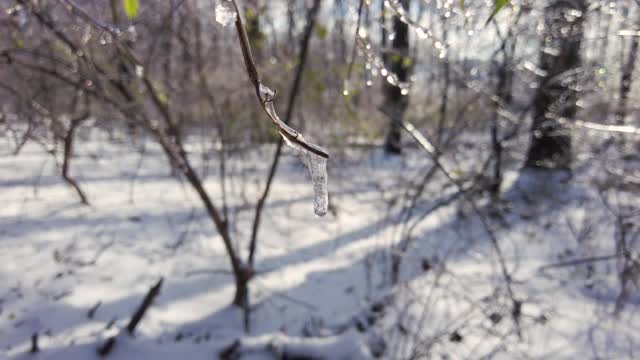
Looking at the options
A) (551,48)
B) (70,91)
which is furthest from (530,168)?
(70,91)

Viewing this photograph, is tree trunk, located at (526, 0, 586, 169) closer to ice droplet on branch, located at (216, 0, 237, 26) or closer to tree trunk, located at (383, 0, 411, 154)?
tree trunk, located at (383, 0, 411, 154)

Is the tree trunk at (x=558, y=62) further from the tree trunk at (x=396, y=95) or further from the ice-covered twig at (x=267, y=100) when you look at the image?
the ice-covered twig at (x=267, y=100)

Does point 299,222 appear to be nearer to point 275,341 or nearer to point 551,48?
point 275,341

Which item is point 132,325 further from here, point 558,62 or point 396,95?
point 396,95

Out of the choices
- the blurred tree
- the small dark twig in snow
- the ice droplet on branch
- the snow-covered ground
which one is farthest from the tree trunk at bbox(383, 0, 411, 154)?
the ice droplet on branch

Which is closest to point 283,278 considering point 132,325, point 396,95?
point 132,325

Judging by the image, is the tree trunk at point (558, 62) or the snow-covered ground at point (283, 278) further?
the tree trunk at point (558, 62)

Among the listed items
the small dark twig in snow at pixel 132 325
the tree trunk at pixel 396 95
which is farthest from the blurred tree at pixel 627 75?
the small dark twig in snow at pixel 132 325
